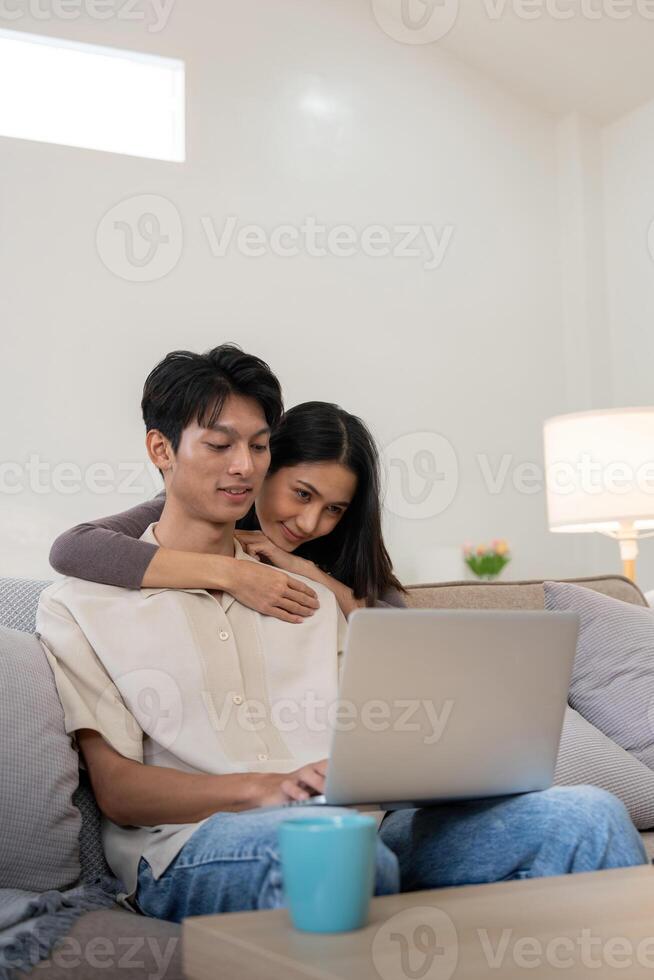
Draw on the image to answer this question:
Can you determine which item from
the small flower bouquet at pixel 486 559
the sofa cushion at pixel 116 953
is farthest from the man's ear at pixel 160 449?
the small flower bouquet at pixel 486 559

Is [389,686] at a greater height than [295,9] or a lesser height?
lesser

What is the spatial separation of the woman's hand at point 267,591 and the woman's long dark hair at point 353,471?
0.31 meters

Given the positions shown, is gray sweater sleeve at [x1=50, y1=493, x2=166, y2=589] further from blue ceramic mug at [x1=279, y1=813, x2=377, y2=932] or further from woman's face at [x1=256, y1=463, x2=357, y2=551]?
blue ceramic mug at [x1=279, y1=813, x2=377, y2=932]

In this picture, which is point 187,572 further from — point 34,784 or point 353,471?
point 353,471

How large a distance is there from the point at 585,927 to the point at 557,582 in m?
1.40

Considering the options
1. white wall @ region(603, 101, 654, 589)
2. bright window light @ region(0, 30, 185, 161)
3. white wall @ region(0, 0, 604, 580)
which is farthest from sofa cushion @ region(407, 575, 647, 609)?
bright window light @ region(0, 30, 185, 161)

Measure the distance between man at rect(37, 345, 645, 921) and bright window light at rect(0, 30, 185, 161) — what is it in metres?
2.91

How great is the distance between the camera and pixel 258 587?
1551 millimetres

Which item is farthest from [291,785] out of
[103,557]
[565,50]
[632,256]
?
[565,50]

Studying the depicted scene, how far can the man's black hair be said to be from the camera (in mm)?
1633

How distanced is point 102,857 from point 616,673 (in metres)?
1.01

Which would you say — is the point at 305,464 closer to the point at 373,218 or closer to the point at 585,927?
the point at 585,927

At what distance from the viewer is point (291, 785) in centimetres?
119

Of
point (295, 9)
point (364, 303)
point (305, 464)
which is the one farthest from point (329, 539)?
point (295, 9)
